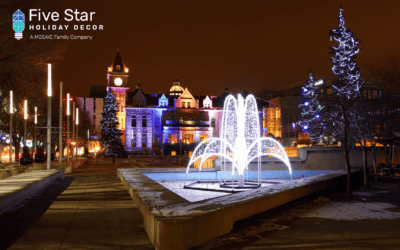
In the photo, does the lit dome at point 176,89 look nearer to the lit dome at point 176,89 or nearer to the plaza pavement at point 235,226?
the lit dome at point 176,89

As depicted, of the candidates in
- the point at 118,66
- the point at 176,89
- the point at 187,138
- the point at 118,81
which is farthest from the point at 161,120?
the point at 176,89

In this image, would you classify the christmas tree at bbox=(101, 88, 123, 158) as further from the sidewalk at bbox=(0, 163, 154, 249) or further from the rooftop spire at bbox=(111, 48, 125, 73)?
the sidewalk at bbox=(0, 163, 154, 249)

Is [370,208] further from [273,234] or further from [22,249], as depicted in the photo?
[22,249]

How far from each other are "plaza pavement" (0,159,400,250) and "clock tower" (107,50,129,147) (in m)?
73.4

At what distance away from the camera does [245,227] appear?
8.02m

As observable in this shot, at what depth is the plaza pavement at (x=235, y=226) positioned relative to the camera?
6438 millimetres

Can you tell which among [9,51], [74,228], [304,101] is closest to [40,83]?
[9,51]

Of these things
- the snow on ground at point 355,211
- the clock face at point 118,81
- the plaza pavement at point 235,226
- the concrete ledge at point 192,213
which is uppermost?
the clock face at point 118,81

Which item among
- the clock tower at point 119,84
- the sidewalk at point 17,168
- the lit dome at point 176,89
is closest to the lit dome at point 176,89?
the lit dome at point 176,89

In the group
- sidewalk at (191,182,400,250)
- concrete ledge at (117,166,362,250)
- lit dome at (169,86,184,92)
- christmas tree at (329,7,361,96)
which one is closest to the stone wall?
sidewalk at (191,182,400,250)

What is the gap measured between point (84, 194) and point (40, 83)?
7396mm

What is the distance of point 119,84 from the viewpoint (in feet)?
276

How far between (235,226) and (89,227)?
3.07 m

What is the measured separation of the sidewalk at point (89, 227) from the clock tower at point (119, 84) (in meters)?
73.9
